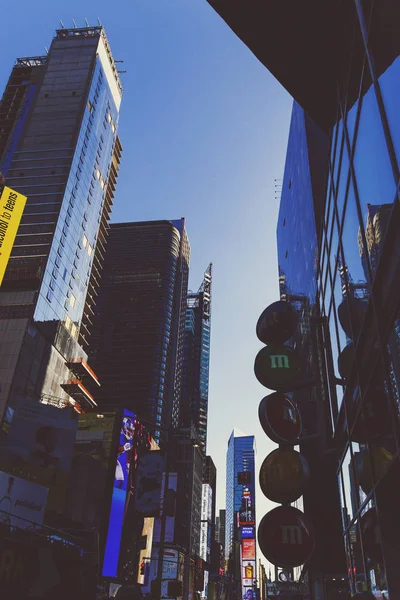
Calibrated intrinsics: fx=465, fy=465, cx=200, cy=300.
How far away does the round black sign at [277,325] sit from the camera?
5.83 m

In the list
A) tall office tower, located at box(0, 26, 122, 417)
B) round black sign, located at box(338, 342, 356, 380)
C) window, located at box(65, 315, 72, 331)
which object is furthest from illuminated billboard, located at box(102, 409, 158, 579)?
round black sign, located at box(338, 342, 356, 380)

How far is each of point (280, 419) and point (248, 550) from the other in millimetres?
113408

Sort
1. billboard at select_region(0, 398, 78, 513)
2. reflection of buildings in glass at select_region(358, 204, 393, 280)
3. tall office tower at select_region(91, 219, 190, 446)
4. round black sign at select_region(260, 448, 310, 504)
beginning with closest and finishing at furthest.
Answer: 1. round black sign at select_region(260, 448, 310, 504)
2. reflection of buildings in glass at select_region(358, 204, 393, 280)
3. billboard at select_region(0, 398, 78, 513)
4. tall office tower at select_region(91, 219, 190, 446)

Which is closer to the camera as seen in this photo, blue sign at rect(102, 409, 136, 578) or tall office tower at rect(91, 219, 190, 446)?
blue sign at rect(102, 409, 136, 578)

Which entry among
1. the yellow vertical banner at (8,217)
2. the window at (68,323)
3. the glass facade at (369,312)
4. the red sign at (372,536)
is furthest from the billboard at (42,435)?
the window at (68,323)

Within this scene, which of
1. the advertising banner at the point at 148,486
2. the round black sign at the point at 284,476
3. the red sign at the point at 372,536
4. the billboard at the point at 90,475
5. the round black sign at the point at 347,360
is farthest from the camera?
the billboard at the point at 90,475

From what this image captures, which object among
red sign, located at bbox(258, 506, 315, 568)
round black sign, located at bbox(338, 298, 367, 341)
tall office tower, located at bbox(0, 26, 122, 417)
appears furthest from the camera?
tall office tower, located at bbox(0, 26, 122, 417)

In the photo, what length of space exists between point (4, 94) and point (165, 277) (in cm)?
9632

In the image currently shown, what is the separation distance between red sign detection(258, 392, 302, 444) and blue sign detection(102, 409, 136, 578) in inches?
1896

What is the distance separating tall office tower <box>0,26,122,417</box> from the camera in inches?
3091

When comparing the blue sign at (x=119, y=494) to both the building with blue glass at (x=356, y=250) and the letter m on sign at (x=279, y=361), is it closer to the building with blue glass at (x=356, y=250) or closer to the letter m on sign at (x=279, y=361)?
the building with blue glass at (x=356, y=250)

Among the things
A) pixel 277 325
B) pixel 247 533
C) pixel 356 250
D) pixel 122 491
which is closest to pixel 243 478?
pixel 247 533

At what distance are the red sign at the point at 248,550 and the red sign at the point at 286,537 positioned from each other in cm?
11232

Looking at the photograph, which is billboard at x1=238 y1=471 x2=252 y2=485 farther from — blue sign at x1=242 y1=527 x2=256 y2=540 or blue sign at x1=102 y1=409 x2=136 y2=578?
blue sign at x1=102 y1=409 x2=136 y2=578
